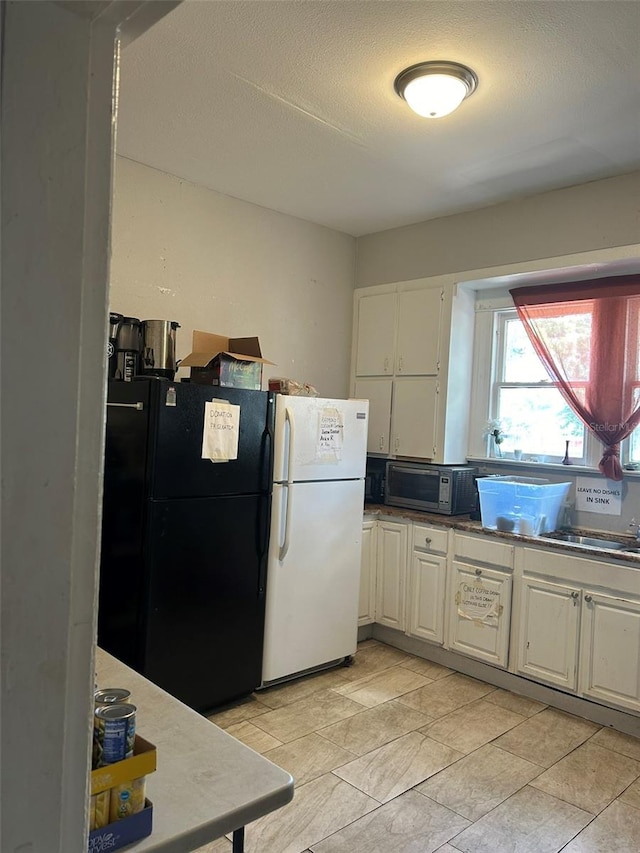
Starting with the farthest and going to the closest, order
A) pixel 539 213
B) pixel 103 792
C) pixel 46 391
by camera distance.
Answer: pixel 539 213, pixel 103 792, pixel 46 391

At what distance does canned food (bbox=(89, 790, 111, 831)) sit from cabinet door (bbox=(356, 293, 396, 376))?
3.72 metres

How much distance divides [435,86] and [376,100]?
326mm

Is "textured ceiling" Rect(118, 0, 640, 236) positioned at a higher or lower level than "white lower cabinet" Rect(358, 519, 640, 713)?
higher

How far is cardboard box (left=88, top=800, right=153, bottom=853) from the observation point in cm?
85

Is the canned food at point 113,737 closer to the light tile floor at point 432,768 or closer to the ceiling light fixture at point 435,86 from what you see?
the light tile floor at point 432,768

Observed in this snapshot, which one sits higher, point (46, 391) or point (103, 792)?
point (46, 391)

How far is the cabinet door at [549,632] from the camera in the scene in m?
3.22

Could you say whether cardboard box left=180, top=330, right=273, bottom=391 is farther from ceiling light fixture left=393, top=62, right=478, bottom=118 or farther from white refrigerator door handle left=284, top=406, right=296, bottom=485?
ceiling light fixture left=393, top=62, right=478, bottom=118

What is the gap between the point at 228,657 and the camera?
3.14 metres

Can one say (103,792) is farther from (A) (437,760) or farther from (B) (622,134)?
(B) (622,134)

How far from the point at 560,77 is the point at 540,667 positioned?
8.98 feet

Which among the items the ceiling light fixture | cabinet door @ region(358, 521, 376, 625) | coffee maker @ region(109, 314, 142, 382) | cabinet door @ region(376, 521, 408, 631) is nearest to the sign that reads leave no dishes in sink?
cabinet door @ region(376, 521, 408, 631)

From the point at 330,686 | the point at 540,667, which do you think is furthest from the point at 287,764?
the point at 540,667

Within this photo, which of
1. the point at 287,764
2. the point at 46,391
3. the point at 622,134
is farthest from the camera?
the point at 622,134
